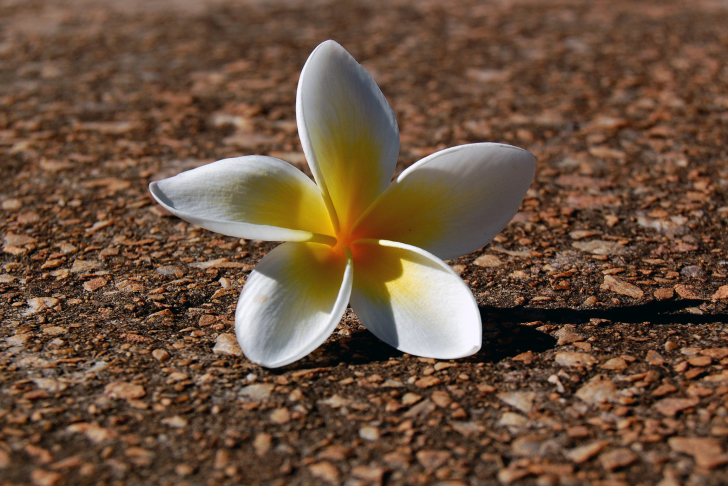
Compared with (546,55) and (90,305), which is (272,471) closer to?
(90,305)

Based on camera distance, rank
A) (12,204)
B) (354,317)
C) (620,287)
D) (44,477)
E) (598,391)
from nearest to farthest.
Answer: (44,477), (598,391), (354,317), (620,287), (12,204)

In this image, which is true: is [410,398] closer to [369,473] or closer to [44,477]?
[369,473]

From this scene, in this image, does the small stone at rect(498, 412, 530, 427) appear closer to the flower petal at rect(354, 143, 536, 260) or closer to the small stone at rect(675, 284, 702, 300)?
the flower petal at rect(354, 143, 536, 260)

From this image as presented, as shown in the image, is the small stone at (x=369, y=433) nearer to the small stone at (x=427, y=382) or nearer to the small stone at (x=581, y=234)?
the small stone at (x=427, y=382)

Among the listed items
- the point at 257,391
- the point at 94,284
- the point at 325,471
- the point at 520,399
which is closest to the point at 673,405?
the point at 520,399

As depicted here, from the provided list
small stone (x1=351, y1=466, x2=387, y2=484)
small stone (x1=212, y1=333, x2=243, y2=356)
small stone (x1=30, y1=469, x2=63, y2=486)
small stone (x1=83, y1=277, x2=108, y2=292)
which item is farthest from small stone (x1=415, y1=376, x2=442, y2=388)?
small stone (x1=83, y1=277, x2=108, y2=292)

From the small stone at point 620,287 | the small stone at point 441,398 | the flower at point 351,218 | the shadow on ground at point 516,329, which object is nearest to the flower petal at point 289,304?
the flower at point 351,218

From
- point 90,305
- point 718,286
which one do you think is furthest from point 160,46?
point 718,286
